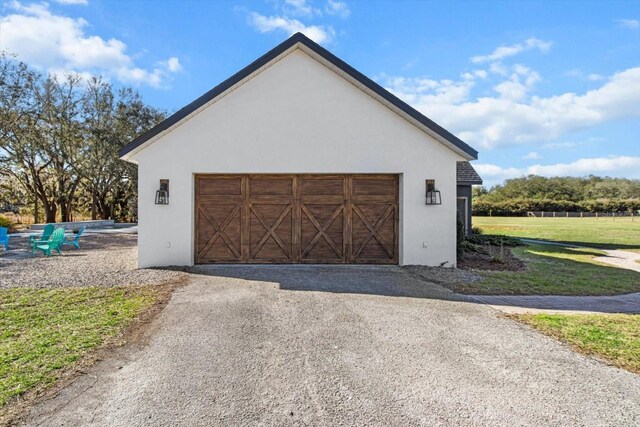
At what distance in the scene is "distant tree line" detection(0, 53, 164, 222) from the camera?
67.6 feet

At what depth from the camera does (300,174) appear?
9.61 meters

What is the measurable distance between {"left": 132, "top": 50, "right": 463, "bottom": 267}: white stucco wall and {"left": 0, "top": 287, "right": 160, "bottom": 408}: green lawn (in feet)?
9.36

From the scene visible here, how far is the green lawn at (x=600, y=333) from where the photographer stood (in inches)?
165

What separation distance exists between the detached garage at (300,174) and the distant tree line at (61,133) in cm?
1799

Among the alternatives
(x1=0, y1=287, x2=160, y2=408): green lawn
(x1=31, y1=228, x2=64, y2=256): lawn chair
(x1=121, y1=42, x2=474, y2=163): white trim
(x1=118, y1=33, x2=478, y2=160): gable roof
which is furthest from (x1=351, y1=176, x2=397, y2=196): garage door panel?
(x1=31, y1=228, x2=64, y2=256): lawn chair

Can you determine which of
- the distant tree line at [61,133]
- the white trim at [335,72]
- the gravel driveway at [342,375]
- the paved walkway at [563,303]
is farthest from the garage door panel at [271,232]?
the distant tree line at [61,133]

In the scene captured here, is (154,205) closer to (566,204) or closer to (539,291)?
(539,291)

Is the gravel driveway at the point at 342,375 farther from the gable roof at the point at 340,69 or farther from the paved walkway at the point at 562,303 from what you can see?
the gable roof at the point at 340,69

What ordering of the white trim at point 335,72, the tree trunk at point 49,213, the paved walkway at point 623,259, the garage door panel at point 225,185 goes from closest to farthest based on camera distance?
the white trim at point 335,72 → the garage door panel at point 225,185 → the paved walkway at point 623,259 → the tree trunk at point 49,213

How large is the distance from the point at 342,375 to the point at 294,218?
6289mm

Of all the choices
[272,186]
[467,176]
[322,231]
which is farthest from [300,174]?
[467,176]

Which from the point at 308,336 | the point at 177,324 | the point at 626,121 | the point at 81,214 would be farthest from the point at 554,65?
the point at 81,214

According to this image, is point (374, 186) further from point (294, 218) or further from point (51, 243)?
point (51, 243)

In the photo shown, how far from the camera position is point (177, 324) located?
201 inches
